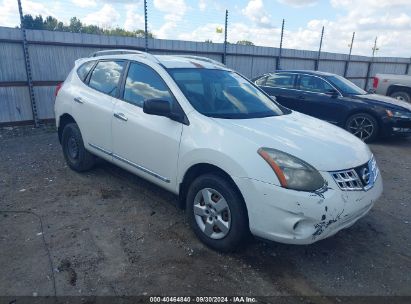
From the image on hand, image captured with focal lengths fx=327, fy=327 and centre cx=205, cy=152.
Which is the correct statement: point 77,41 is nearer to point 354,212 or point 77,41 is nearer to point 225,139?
point 225,139

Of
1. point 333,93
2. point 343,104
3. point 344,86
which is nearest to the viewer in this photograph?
point 343,104

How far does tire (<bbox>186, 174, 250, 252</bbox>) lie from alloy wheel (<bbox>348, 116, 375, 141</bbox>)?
594 centimetres

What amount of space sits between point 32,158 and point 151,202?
294 cm

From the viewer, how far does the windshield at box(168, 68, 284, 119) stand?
344cm

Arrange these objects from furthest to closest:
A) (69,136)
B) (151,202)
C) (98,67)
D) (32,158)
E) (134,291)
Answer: (32,158) → (69,136) → (98,67) → (151,202) → (134,291)

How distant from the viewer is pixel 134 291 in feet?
8.59

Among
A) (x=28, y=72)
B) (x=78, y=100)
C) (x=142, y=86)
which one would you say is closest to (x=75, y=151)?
(x=78, y=100)

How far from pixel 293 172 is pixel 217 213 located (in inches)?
32.4

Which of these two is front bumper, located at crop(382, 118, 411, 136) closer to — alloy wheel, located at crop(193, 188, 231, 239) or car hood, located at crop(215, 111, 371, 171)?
car hood, located at crop(215, 111, 371, 171)

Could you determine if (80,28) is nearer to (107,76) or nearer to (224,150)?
(107,76)

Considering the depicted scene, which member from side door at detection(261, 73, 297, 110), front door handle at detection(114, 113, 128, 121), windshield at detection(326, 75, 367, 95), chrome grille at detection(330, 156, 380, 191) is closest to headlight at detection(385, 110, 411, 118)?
windshield at detection(326, 75, 367, 95)

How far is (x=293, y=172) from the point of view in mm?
2656

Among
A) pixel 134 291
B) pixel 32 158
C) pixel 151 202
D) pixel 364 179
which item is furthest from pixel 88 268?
pixel 32 158

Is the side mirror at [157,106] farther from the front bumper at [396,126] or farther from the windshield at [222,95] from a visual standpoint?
the front bumper at [396,126]
